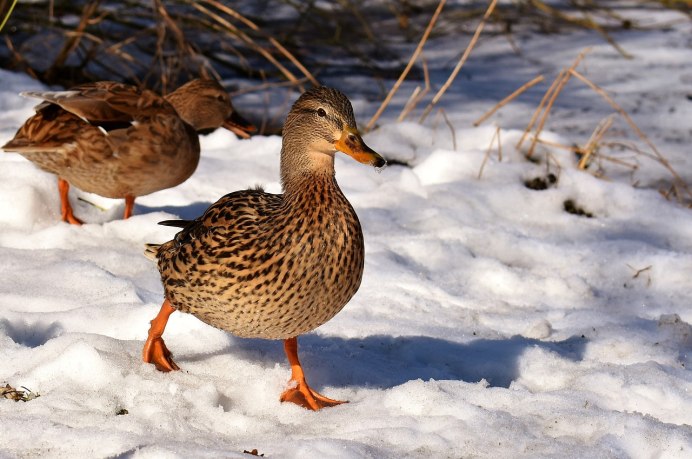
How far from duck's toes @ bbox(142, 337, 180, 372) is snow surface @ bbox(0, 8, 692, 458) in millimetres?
48

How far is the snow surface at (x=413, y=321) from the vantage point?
10.6 ft

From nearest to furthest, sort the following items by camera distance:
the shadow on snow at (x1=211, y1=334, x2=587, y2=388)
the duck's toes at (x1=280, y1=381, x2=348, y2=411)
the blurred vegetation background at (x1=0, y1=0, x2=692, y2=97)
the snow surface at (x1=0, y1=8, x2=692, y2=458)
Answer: the snow surface at (x1=0, y1=8, x2=692, y2=458), the duck's toes at (x1=280, y1=381, x2=348, y2=411), the shadow on snow at (x1=211, y1=334, x2=587, y2=388), the blurred vegetation background at (x1=0, y1=0, x2=692, y2=97)

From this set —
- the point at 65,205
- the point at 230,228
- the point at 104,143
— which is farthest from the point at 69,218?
the point at 230,228

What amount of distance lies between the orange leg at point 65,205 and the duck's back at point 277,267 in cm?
188

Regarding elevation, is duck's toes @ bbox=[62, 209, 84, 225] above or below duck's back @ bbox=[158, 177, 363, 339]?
below

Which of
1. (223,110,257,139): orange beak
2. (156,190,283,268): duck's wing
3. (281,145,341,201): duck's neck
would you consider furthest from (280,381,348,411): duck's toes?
(223,110,257,139): orange beak

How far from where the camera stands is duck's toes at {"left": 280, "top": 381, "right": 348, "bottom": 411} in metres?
3.56

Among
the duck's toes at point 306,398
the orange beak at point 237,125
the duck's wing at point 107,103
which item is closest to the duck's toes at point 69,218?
the duck's wing at point 107,103

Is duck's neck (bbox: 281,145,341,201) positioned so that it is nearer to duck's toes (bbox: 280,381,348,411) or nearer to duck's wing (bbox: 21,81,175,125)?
duck's toes (bbox: 280,381,348,411)

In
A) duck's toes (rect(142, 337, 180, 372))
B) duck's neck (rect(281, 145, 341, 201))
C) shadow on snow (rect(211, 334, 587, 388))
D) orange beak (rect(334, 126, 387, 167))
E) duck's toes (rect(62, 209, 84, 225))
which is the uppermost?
orange beak (rect(334, 126, 387, 167))

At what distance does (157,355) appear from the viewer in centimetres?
367

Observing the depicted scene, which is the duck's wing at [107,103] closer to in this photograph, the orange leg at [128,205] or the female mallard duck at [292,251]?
the orange leg at [128,205]

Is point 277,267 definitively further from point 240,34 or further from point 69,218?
point 240,34

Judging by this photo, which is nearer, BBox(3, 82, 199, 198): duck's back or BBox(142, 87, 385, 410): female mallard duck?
BBox(142, 87, 385, 410): female mallard duck
